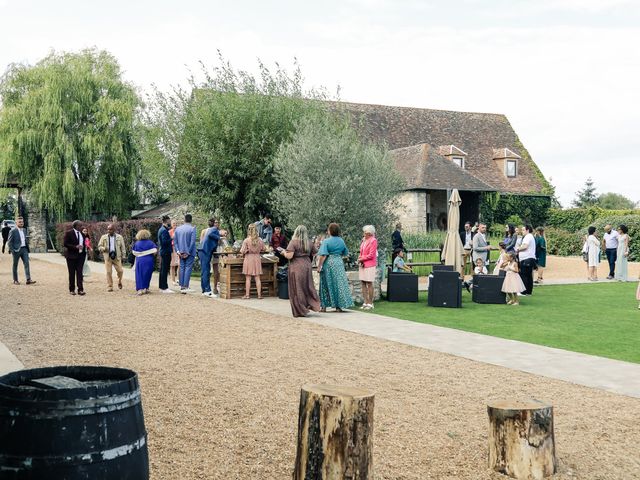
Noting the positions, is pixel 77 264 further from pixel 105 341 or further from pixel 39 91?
pixel 39 91

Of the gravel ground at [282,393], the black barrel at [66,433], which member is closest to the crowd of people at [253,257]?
the gravel ground at [282,393]

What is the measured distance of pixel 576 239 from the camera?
36.9 metres

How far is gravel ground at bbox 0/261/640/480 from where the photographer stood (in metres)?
5.33

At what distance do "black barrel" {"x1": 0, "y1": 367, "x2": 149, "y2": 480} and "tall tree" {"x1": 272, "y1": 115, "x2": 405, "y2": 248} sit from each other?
12.8 meters

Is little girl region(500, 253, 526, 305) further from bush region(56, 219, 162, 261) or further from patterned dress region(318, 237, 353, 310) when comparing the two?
bush region(56, 219, 162, 261)

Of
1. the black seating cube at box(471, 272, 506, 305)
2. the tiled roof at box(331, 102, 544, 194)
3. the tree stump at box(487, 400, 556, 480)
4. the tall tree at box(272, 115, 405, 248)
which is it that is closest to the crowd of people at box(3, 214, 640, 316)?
the black seating cube at box(471, 272, 506, 305)

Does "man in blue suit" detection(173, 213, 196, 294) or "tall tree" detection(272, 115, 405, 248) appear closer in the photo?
"tall tree" detection(272, 115, 405, 248)

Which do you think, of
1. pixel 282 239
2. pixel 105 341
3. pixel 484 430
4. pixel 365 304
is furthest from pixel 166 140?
pixel 484 430

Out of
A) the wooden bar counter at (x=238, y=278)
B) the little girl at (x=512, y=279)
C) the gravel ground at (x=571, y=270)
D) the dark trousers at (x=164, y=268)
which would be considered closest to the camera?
the little girl at (x=512, y=279)

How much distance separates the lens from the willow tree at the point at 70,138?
36.4 meters

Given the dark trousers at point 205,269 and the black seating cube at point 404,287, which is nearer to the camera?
the black seating cube at point 404,287

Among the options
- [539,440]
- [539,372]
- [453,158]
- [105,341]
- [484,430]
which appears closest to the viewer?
[539,440]

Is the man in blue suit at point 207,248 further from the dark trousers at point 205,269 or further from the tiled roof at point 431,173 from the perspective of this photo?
the tiled roof at point 431,173

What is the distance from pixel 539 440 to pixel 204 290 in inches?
516
